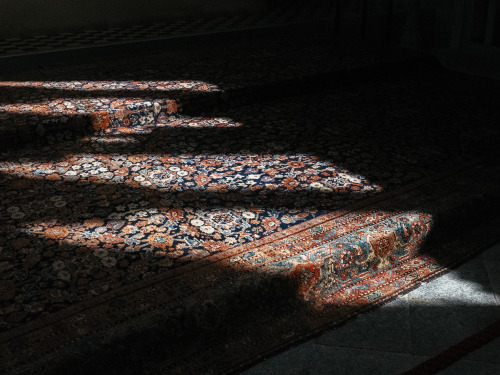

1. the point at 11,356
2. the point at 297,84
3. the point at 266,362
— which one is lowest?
the point at 266,362

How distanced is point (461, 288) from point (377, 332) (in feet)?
1.72

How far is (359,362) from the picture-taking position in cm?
206

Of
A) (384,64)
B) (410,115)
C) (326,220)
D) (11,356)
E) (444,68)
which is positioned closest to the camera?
(11,356)

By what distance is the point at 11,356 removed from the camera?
1.87 m

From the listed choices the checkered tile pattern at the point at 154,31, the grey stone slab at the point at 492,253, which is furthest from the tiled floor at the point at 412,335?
the checkered tile pattern at the point at 154,31

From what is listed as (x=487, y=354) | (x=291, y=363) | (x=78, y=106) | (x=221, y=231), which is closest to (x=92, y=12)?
(x=78, y=106)

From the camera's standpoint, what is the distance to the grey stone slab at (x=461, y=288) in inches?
94.9

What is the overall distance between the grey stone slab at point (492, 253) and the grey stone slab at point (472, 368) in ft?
2.63

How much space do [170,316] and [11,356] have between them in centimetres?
55

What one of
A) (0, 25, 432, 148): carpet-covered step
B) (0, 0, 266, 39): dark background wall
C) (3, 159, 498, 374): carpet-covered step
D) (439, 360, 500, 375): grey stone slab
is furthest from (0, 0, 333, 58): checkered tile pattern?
(439, 360, 500, 375): grey stone slab

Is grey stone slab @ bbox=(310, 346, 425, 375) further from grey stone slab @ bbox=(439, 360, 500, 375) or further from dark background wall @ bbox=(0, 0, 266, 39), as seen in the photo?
dark background wall @ bbox=(0, 0, 266, 39)

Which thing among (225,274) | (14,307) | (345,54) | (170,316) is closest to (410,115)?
(345,54)

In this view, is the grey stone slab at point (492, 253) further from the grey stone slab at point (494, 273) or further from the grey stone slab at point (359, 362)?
the grey stone slab at point (359, 362)

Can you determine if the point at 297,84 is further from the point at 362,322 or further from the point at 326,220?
the point at 362,322
